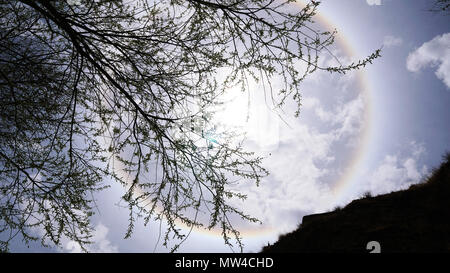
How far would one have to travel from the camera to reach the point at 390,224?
4.41m

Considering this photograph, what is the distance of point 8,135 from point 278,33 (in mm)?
5477

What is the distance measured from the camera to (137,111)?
3.95 metres

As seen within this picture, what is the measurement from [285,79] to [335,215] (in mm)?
3594

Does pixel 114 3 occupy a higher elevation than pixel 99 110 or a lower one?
higher

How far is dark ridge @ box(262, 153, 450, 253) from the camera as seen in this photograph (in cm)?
396

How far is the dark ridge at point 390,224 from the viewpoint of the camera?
396 centimetres

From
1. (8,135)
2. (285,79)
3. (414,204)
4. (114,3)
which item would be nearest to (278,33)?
(285,79)

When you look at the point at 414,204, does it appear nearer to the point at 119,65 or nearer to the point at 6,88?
the point at 119,65
